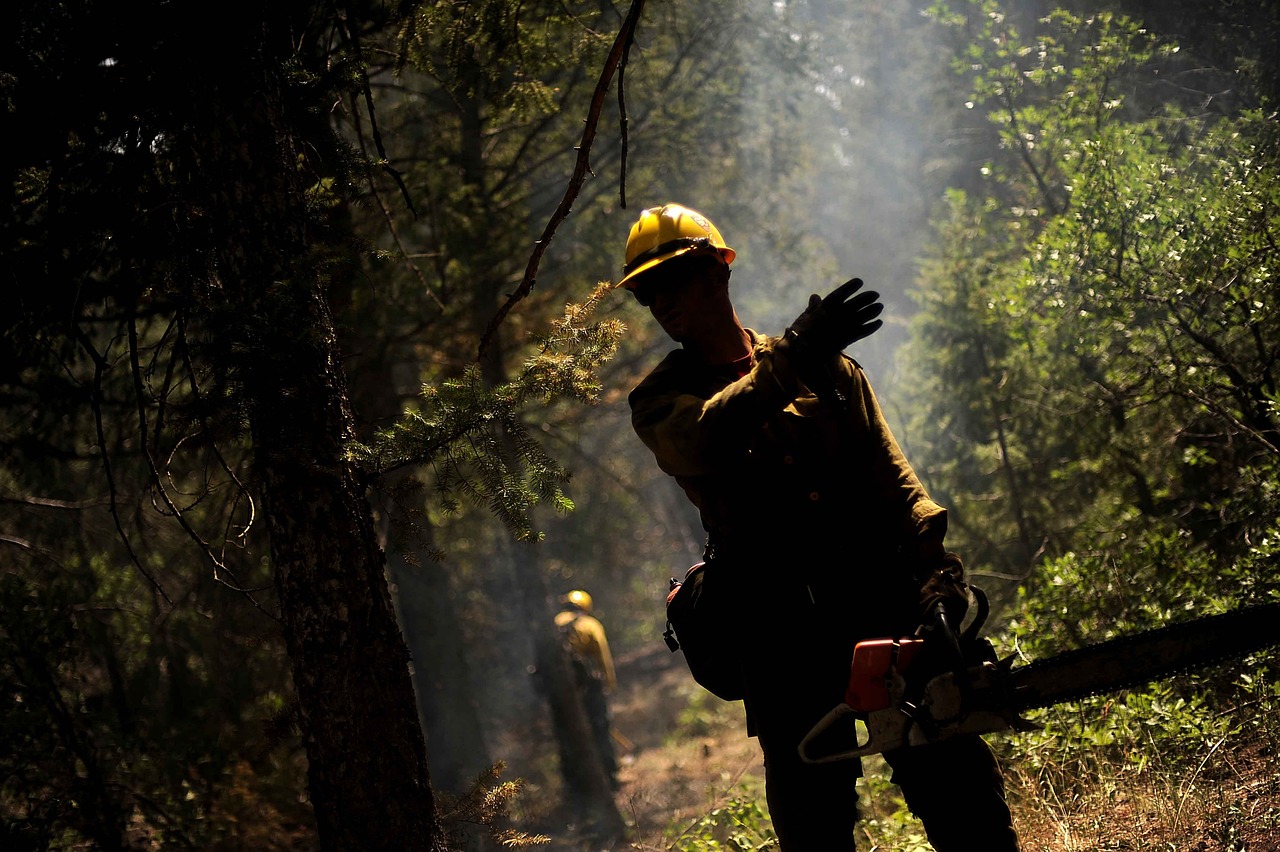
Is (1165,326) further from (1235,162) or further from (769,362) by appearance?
(769,362)

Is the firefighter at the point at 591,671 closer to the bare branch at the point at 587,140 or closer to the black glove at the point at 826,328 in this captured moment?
the bare branch at the point at 587,140

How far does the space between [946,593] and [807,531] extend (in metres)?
0.43

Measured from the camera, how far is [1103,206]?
6164 millimetres

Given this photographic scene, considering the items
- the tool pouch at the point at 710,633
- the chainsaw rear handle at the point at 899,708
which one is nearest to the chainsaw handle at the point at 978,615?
the chainsaw rear handle at the point at 899,708

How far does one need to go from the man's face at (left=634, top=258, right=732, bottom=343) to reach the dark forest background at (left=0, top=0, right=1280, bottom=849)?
1.17 ft

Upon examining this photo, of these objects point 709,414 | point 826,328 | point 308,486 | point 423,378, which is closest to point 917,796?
point 709,414

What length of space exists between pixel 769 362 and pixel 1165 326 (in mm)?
4549

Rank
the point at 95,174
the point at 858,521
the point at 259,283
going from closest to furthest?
the point at 858,521
the point at 259,283
the point at 95,174

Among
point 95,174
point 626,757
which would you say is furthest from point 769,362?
point 626,757

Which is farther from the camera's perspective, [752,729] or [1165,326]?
[1165,326]

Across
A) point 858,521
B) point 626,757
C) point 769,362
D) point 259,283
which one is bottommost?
point 626,757

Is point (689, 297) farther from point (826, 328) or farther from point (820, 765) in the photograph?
point (820, 765)

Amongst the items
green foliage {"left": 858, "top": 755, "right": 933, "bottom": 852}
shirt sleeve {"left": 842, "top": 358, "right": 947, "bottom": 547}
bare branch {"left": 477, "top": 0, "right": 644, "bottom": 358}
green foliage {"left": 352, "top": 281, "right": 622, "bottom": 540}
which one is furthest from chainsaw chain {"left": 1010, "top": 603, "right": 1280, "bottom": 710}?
bare branch {"left": 477, "top": 0, "right": 644, "bottom": 358}

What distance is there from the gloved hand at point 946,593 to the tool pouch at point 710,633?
0.58 metres
